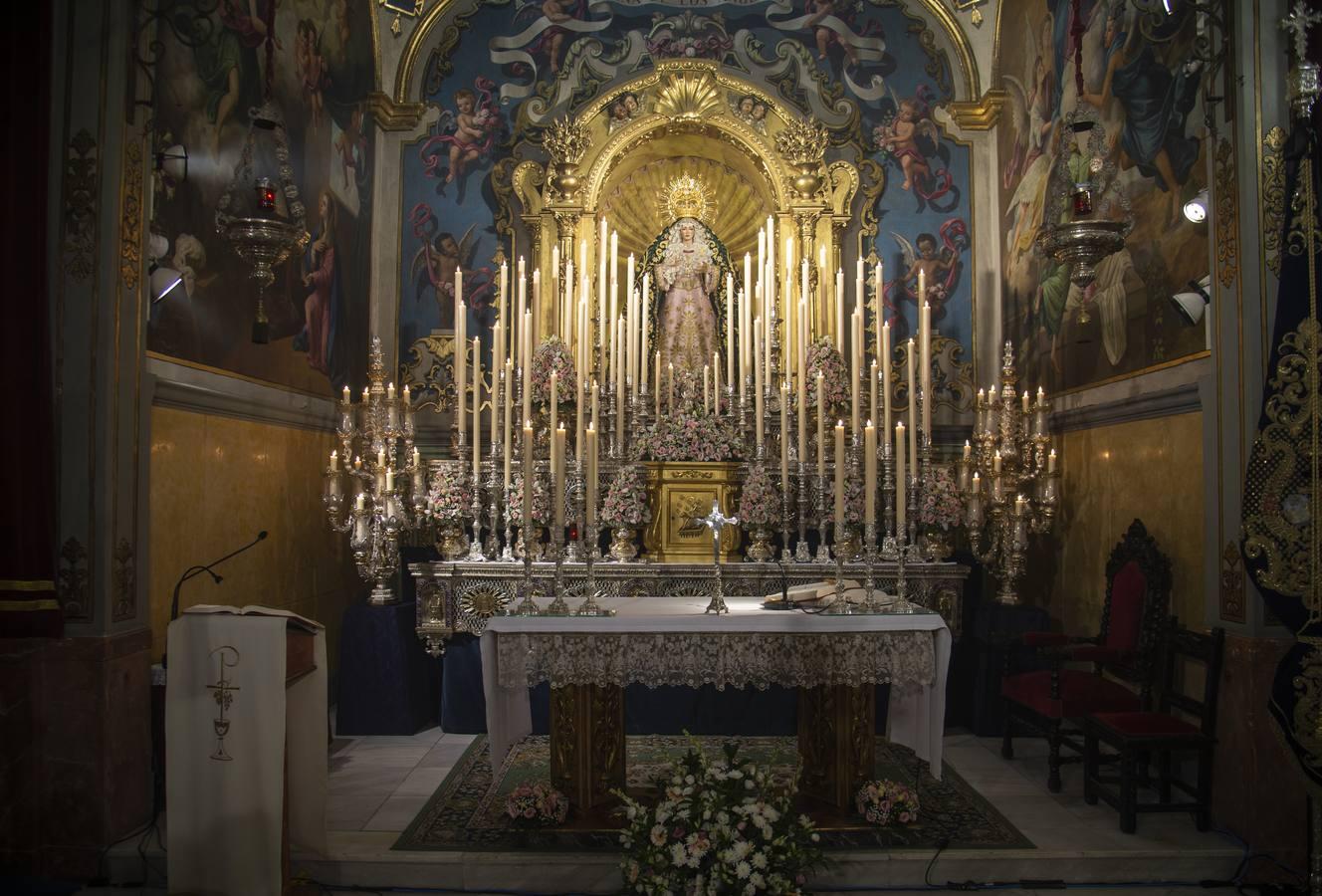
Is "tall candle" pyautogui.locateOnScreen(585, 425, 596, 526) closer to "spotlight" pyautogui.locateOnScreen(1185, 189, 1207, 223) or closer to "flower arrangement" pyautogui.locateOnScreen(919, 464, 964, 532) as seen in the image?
"flower arrangement" pyautogui.locateOnScreen(919, 464, 964, 532)

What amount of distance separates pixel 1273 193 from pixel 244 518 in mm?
6401

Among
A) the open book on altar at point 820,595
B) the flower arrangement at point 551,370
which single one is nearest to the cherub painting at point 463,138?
the flower arrangement at point 551,370

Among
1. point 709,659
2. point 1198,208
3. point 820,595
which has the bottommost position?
point 709,659

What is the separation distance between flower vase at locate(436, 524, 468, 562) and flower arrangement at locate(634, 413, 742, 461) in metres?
1.46

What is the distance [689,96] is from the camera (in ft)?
29.7

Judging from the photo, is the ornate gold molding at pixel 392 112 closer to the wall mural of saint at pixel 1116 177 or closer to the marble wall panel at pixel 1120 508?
the wall mural of saint at pixel 1116 177

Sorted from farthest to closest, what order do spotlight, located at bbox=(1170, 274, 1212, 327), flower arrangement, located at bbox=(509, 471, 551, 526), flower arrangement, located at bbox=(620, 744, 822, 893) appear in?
flower arrangement, located at bbox=(509, 471, 551, 526)
spotlight, located at bbox=(1170, 274, 1212, 327)
flower arrangement, located at bbox=(620, 744, 822, 893)

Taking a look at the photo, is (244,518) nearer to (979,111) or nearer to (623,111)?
(623,111)

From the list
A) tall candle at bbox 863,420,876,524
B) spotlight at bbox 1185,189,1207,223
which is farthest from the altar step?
spotlight at bbox 1185,189,1207,223

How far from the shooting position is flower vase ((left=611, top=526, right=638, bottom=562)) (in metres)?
7.33

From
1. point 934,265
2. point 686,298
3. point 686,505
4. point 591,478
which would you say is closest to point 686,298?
point 686,298

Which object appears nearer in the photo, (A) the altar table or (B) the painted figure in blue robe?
(A) the altar table

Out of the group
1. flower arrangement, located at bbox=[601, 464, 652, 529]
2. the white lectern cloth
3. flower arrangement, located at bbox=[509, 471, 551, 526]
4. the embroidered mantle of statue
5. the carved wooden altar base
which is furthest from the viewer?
the embroidered mantle of statue

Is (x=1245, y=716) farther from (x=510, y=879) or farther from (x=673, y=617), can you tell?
(x=510, y=879)
